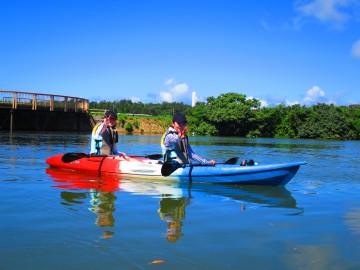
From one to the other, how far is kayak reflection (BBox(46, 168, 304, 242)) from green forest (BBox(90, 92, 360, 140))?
4689 centimetres

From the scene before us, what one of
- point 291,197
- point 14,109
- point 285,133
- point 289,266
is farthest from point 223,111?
point 289,266

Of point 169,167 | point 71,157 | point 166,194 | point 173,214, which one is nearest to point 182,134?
point 169,167

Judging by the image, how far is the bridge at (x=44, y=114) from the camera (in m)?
40.9

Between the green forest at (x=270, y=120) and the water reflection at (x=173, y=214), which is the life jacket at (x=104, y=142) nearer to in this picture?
the water reflection at (x=173, y=214)

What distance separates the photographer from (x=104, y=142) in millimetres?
10625

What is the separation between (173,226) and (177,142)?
3.95 meters

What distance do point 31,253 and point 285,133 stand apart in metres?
58.3

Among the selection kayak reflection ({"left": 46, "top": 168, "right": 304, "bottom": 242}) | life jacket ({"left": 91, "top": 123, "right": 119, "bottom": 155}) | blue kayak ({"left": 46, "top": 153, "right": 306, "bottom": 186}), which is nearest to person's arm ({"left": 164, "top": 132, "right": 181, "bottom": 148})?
blue kayak ({"left": 46, "top": 153, "right": 306, "bottom": 186})

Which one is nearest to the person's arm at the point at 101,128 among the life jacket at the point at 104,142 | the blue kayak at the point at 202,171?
the life jacket at the point at 104,142

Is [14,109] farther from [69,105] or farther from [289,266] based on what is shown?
[289,266]

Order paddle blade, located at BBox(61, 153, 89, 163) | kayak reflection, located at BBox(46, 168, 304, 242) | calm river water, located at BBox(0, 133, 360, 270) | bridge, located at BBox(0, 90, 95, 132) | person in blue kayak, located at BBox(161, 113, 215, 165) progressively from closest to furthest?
calm river water, located at BBox(0, 133, 360, 270), kayak reflection, located at BBox(46, 168, 304, 242), person in blue kayak, located at BBox(161, 113, 215, 165), paddle blade, located at BBox(61, 153, 89, 163), bridge, located at BBox(0, 90, 95, 132)

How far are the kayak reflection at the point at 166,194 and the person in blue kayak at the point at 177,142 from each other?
1.97ft

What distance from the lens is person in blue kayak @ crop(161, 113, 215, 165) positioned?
899 centimetres

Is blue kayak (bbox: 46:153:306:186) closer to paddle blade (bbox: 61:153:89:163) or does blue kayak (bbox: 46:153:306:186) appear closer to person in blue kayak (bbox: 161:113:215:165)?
person in blue kayak (bbox: 161:113:215:165)
